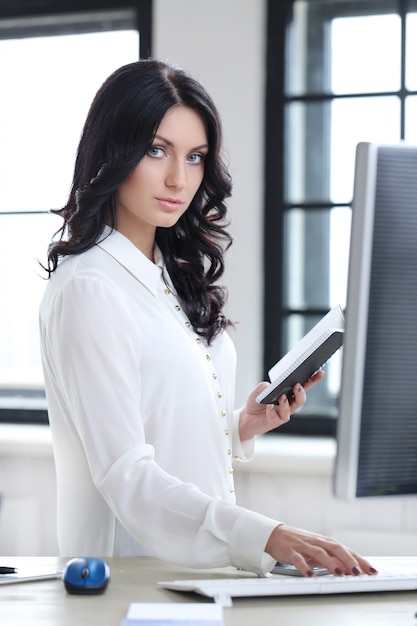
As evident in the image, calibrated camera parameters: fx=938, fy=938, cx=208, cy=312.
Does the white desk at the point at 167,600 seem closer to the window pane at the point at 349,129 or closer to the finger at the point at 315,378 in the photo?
the finger at the point at 315,378

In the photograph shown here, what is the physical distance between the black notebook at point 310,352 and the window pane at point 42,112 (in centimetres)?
217

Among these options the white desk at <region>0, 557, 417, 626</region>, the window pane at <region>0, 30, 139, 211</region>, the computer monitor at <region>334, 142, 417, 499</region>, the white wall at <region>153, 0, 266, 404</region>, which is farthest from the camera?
the window pane at <region>0, 30, 139, 211</region>

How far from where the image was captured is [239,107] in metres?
3.20

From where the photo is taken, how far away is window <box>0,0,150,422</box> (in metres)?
3.65

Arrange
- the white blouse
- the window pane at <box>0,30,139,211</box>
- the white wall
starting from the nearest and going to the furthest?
1. the white blouse
2. the white wall
3. the window pane at <box>0,30,139,211</box>

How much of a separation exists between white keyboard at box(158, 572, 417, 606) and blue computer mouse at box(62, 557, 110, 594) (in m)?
0.09

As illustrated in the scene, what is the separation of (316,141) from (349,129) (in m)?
0.12

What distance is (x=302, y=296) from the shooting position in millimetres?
3357

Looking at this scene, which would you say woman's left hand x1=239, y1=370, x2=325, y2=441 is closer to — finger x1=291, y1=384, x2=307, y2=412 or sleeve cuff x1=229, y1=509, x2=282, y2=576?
finger x1=291, y1=384, x2=307, y2=412

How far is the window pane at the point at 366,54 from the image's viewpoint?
3248 mm

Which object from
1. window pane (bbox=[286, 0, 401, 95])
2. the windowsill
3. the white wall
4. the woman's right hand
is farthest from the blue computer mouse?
window pane (bbox=[286, 0, 401, 95])

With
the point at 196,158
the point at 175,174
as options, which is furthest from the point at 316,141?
the point at 175,174

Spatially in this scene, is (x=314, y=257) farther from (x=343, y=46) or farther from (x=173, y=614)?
(x=173, y=614)

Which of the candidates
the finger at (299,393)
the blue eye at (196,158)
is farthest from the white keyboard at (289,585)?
the blue eye at (196,158)
